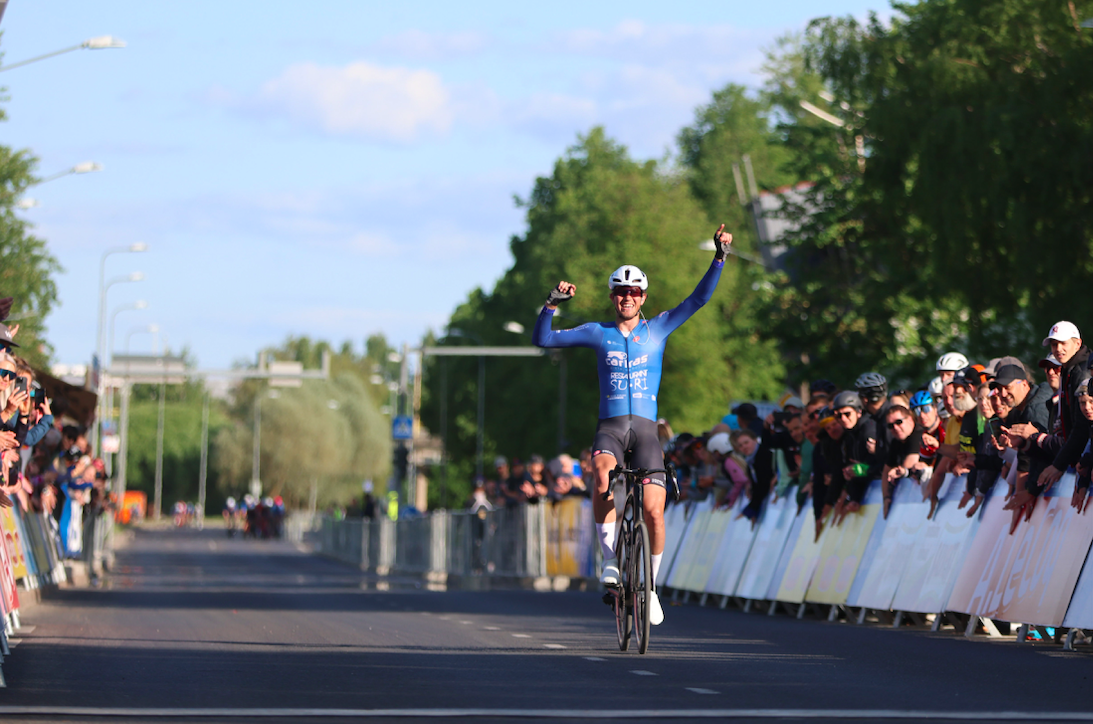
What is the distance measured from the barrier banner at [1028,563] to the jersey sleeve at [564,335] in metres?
3.47

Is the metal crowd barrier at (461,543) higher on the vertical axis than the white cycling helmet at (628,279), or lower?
lower

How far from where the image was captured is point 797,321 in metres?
42.9

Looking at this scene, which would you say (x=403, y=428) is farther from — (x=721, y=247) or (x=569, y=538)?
(x=721, y=247)

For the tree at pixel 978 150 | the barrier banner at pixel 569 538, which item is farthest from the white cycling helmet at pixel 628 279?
the tree at pixel 978 150

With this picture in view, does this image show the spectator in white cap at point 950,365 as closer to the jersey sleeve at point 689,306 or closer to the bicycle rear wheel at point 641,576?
the jersey sleeve at point 689,306

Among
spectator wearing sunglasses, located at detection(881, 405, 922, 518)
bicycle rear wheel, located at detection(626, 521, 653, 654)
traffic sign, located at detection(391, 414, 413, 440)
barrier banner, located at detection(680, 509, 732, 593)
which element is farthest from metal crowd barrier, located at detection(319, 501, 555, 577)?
bicycle rear wheel, located at detection(626, 521, 653, 654)

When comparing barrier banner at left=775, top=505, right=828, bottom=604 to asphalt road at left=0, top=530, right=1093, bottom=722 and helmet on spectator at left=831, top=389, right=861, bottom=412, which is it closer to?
asphalt road at left=0, top=530, right=1093, bottom=722

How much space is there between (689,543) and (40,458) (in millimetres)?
7749

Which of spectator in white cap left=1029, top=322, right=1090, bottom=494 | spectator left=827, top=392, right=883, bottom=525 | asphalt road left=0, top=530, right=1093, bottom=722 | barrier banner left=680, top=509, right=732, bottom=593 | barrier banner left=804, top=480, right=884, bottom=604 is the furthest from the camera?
barrier banner left=680, top=509, right=732, bottom=593

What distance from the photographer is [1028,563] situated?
12.8 m

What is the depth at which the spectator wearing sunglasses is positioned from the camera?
15875 mm

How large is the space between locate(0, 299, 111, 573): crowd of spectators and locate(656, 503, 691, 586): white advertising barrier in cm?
727

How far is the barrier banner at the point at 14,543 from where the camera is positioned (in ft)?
51.6

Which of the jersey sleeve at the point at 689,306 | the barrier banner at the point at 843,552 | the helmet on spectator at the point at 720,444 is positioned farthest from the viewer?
the helmet on spectator at the point at 720,444
